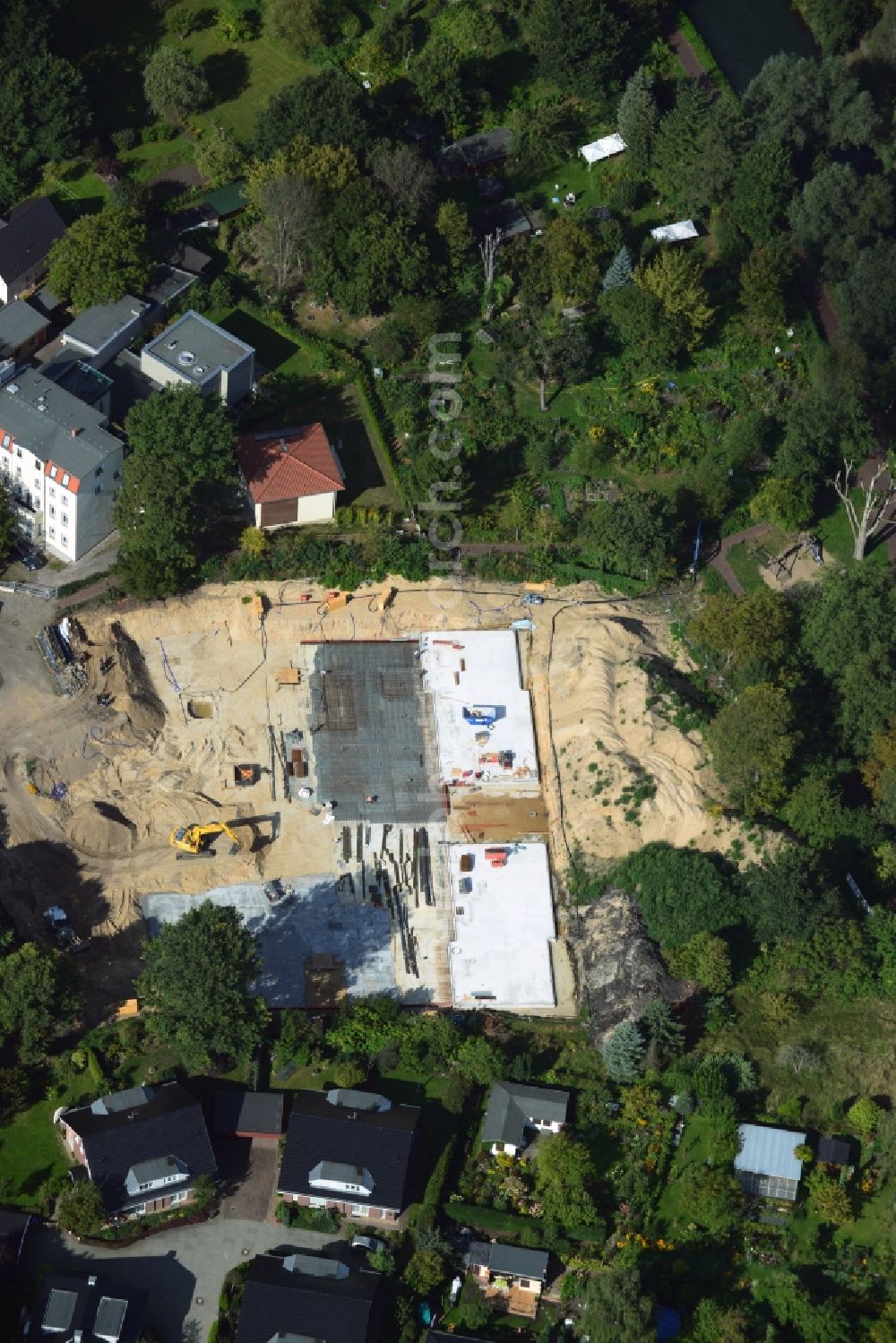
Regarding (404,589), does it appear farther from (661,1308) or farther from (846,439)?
(661,1308)

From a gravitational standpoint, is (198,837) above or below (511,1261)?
above

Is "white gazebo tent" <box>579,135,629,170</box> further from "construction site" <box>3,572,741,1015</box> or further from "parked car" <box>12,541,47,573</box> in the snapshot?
"parked car" <box>12,541,47,573</box>

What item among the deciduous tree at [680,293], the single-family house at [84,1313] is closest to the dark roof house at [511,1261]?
the single-family house at [84,1313]

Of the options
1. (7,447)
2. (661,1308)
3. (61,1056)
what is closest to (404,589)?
(7,447)

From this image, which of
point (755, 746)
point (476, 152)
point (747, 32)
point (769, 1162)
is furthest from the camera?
point (747, 32)

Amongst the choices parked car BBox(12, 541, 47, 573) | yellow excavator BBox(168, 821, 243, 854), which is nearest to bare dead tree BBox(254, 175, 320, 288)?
parked car BBox(12, 541, 47, 573)

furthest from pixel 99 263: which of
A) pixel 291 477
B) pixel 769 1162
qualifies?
pixel 769 1162

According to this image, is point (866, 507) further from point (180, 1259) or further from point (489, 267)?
point (180, 1259)
